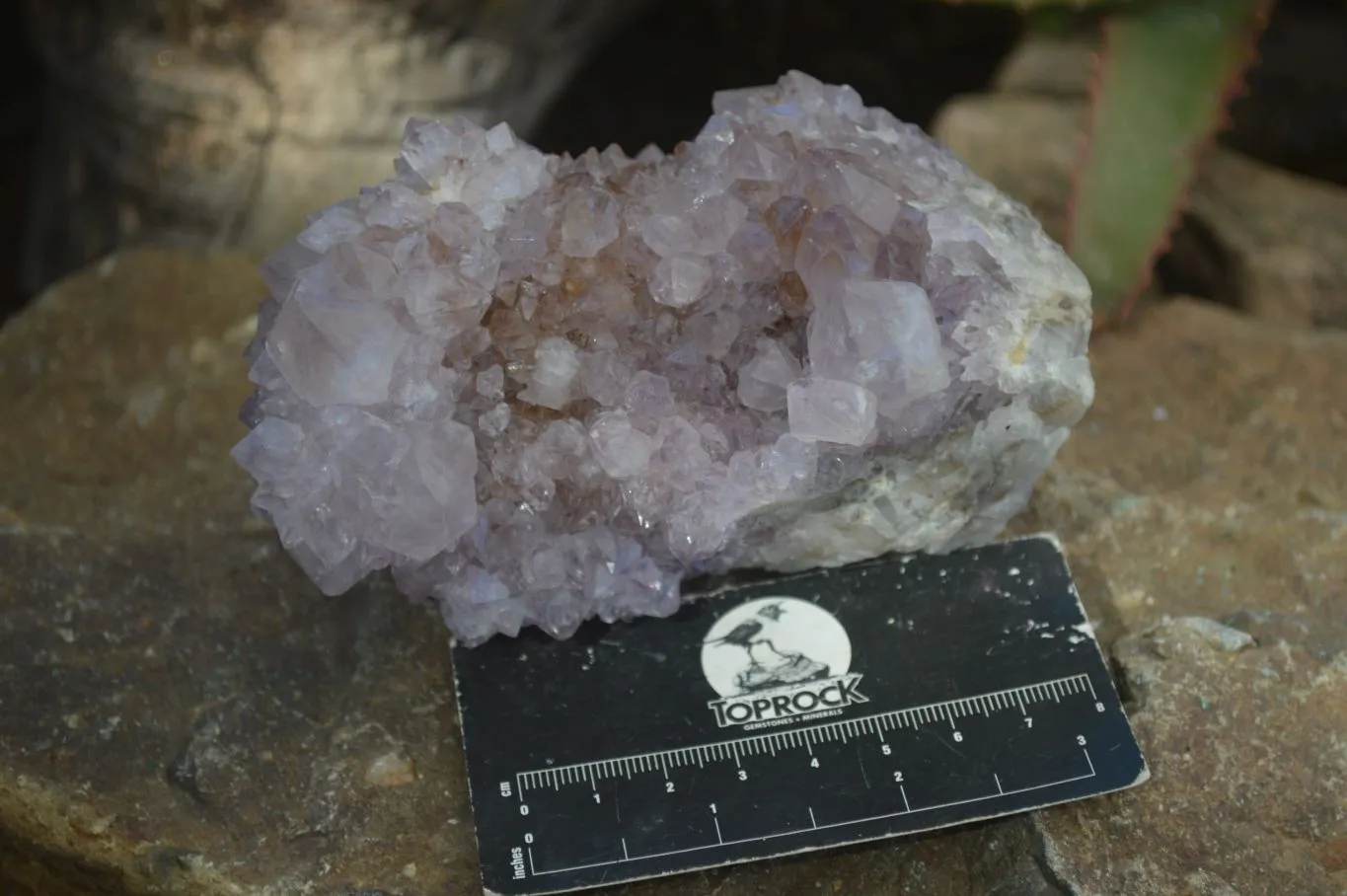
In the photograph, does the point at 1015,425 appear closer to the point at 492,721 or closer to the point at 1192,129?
the point at 492,721

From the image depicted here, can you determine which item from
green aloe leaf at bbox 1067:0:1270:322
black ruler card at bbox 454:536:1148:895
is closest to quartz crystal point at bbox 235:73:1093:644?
black ruler card at bbox 454:536:1148:895

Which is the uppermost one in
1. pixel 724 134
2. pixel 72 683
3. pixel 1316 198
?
pixel 724 134

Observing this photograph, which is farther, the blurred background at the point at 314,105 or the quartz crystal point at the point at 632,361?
the blurred background at the point at 314,105

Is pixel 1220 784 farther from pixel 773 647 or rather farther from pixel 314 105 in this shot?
pixel 314 105

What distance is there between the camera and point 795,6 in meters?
2.79

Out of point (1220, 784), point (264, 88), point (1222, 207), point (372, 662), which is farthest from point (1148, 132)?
point (264, 88)

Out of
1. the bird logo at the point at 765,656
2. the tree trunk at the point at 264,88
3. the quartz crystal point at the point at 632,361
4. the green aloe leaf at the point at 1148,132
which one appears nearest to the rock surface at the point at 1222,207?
the green aloe leaf at the point at 1148,132

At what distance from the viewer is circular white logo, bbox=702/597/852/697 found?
4.30ft

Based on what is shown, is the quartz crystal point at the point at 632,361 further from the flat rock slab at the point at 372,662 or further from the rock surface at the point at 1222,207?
the rock surface at the point at 1222,207

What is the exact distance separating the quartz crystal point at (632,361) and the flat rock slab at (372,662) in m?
0.18

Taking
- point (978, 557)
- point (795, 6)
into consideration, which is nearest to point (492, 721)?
point (978, 557)

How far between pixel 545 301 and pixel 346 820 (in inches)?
20.1

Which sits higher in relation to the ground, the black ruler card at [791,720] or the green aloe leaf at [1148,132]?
the green aloe leaf at [1148,132]

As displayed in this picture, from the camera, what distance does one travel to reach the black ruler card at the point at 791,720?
1199 mm
